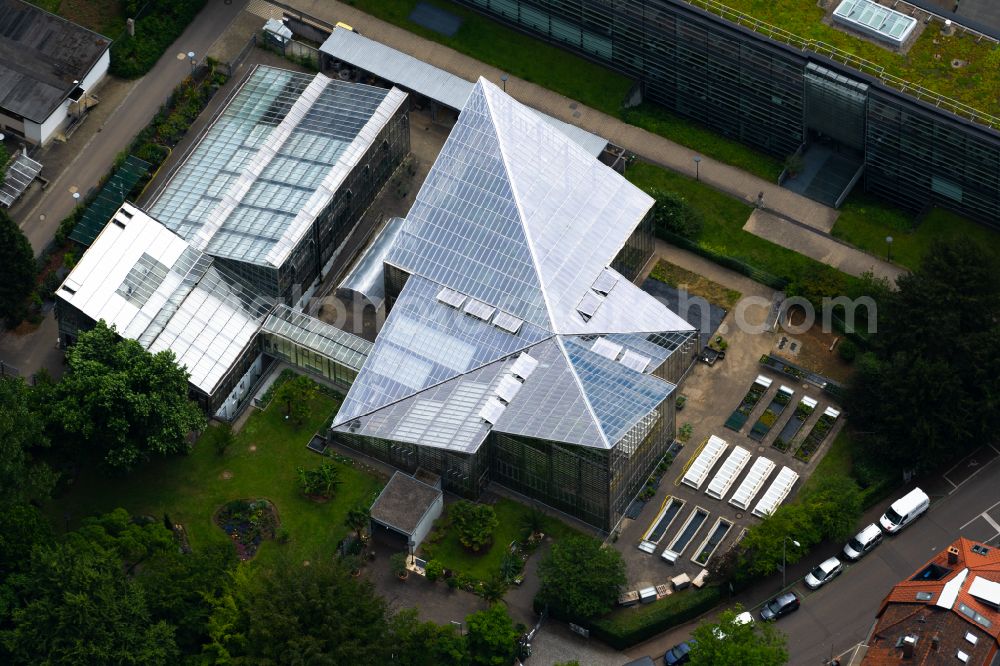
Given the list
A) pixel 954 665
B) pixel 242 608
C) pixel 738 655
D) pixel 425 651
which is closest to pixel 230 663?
pixel 242 608

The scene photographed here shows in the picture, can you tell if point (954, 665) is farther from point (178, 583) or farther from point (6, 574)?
point (6, 574)

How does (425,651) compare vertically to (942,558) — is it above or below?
below

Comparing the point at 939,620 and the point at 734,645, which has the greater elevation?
the point at 939,620

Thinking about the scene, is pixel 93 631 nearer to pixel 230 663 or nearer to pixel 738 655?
pixel 230 663

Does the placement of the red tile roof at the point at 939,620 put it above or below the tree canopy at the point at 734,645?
above

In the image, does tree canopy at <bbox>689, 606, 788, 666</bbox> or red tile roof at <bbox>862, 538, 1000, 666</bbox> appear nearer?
tree canopy at <bbox>689, 606, 788, 666</bbox>

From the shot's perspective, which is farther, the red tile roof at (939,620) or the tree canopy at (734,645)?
the red tile roof at (939,620)

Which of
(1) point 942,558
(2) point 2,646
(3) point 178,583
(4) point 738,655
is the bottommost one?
(2) point 2,646

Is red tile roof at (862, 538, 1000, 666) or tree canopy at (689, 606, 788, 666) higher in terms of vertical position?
red tile roof at (862, 538, 1000, 666)
